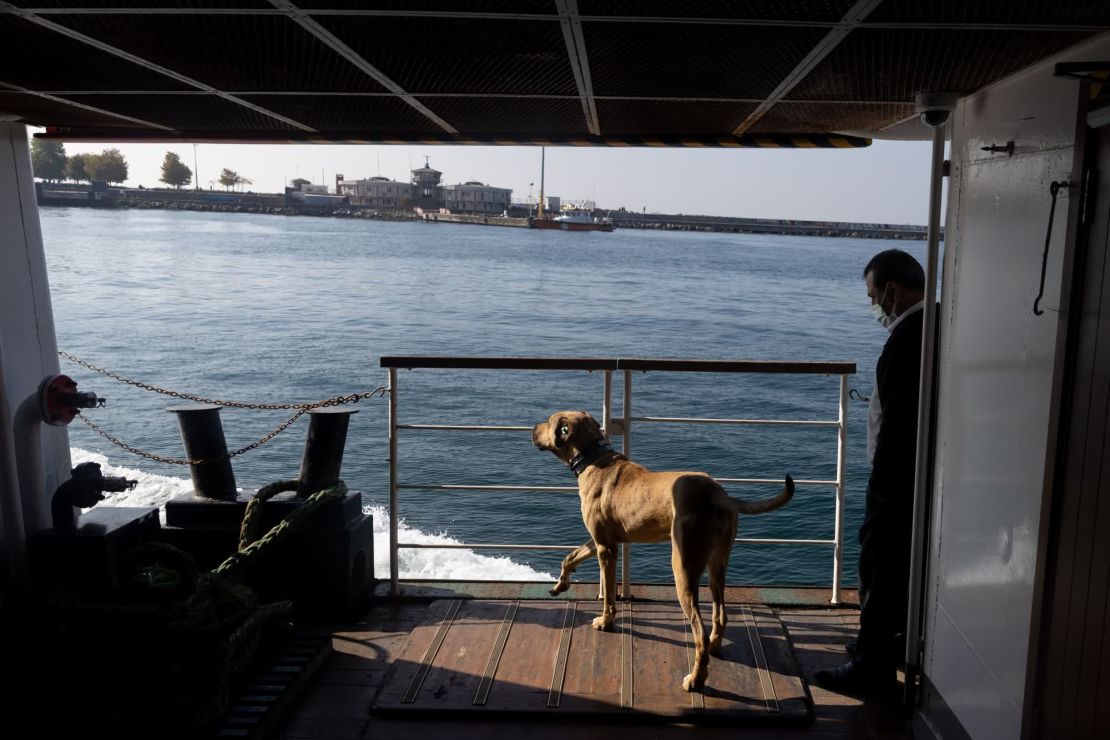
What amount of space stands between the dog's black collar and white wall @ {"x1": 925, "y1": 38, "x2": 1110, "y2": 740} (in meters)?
1.21

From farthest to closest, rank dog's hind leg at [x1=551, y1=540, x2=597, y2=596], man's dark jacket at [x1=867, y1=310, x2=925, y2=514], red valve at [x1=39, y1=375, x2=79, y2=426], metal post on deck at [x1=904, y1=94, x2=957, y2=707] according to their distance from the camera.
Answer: dog's hind leg at [x1=551, y1=540, x2=597, y2=596] < red valve at [x1=39, y1=375, x2=79, y2=426] < man's dark jacket at [x1=867, y1=310, x2=925, y2=514] < metal post on deck at [x1=904, y1=94, x2=957, y2=707]

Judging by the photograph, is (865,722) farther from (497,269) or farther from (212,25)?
(497,269)

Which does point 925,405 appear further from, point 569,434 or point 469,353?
point 469,353

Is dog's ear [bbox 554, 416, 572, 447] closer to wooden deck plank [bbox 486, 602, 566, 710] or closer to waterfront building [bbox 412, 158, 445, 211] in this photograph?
wooden deck plank [bbox 486, 602, 566, 710]

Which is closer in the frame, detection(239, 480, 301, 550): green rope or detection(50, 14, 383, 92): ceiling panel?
detection(50, 14, 383, 92): ceiling panel

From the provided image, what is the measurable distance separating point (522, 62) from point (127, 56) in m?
1.10

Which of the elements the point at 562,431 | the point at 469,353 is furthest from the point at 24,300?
the point at 469,353

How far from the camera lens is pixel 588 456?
11.7 feet

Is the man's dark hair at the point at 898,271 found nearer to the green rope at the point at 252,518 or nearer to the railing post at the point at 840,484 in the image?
the railing post at the point at 840,484

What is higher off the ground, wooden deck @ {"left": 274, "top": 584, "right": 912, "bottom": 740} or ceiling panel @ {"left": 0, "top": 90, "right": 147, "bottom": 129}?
ceiling panel @ {"left": 0, "top": 90, "right": 147, "bottom": 129}

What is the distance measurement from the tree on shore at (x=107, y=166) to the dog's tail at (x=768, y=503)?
11600 centimetres

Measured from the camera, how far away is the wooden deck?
304 centimetres

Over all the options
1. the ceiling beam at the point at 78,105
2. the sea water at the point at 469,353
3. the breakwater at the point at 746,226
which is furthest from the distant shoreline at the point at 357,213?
the ceiling beam at the point at 78,105

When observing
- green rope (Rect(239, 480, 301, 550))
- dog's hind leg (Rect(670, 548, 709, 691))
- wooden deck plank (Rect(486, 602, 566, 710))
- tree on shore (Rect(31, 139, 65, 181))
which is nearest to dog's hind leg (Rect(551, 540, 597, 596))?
wooden deck plank (Rect(486, 602, 566, 710))
